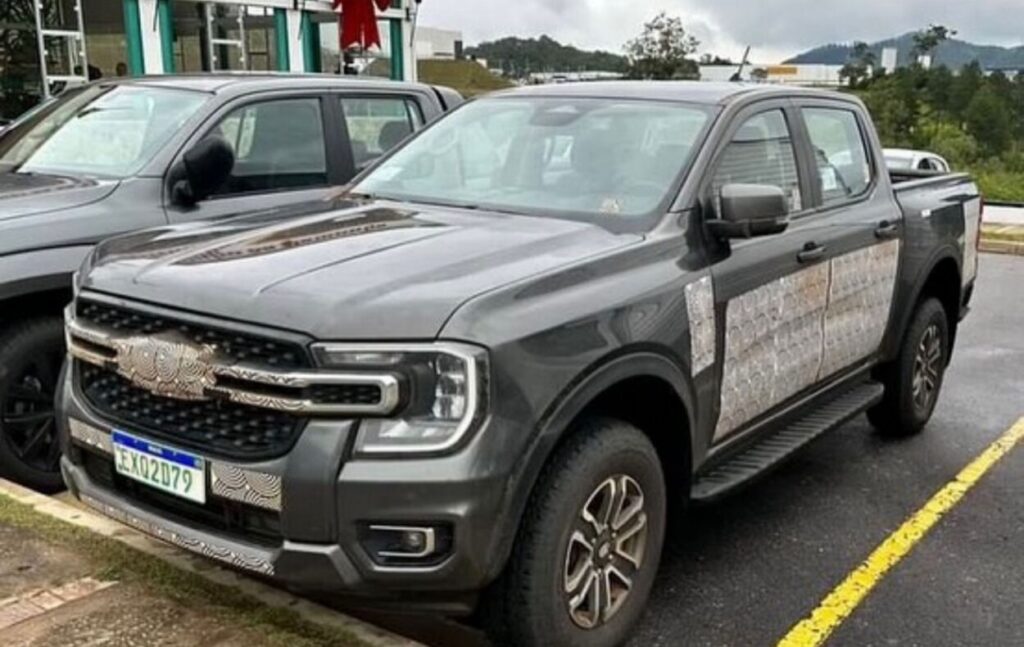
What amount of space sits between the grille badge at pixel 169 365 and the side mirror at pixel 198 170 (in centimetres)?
208

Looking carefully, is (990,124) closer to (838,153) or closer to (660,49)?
(660,49)

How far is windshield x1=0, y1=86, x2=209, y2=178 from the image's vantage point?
521 cm

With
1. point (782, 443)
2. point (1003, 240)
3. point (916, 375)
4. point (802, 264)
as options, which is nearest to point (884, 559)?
point (782, 443)

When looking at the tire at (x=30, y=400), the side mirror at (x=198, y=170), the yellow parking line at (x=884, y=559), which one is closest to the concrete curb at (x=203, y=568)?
the tire at (x=30, y=400)

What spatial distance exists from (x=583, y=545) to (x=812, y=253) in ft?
5.90

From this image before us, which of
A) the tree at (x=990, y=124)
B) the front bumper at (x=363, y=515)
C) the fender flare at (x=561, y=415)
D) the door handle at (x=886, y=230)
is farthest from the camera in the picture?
the tree at (x=990, y=124)

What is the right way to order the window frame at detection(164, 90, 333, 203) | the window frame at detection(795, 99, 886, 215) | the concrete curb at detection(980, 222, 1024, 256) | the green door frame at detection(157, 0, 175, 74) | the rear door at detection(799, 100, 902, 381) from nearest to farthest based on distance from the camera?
1. the rear door at detection(799, 100, 902, 381)
2. the window frame at detection(795, 99, 886, 215)
3. the window frame at detection(164, 90, 333, 203)
4. the concrete curb at detection(980, 222, 1024, 256)
5. the green door frame at detection(157, 0, 175, 74)

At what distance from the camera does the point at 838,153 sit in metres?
5.06

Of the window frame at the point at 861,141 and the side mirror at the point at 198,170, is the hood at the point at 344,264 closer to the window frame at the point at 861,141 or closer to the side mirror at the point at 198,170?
the side mirror at the point at 198,170

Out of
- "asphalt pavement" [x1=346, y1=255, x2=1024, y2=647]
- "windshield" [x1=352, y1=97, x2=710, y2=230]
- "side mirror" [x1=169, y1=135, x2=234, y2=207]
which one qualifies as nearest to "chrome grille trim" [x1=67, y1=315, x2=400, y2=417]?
"asphalt pavement" [x1=346, y1=255, x2=1024, y2=647]

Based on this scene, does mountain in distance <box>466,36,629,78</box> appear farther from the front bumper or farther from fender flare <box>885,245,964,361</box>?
the front bumper

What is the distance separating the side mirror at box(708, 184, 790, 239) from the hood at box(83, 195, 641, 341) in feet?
1.18

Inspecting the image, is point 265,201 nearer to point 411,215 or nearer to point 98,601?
point 411,215

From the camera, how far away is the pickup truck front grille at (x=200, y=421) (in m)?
2.82
